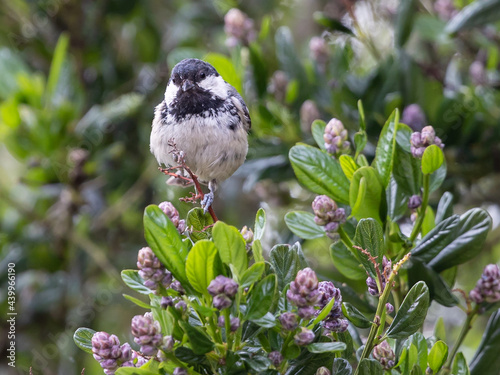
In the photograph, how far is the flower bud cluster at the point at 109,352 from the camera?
1112 mm

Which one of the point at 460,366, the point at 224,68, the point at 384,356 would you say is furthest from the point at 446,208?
the point at 224,68

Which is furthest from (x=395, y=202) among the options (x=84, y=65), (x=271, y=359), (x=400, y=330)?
(x=84, y=65)

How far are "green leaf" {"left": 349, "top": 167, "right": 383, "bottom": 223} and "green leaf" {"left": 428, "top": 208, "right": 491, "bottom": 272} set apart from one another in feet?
0.62

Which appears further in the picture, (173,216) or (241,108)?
(241,108)

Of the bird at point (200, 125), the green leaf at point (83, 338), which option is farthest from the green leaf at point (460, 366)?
the bird at point (200, 125)

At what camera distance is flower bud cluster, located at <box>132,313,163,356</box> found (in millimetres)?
1053

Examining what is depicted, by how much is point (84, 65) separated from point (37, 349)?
1.60 m

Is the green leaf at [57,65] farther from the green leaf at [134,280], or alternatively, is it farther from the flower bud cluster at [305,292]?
the flower bud cluster at [305,292]

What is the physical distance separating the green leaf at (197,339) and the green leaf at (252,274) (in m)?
0.11

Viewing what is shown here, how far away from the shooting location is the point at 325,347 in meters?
1.10

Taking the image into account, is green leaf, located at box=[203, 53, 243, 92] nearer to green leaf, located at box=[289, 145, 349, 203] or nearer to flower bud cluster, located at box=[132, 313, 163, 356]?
green leaf, located at box=[289, 145, 349, 203]

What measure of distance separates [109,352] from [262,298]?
11.3 inches

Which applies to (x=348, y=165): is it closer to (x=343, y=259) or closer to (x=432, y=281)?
(x=343, y=259)

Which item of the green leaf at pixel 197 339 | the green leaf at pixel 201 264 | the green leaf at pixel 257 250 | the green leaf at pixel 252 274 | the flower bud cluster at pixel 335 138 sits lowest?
the green leaf at pixel 197 339
